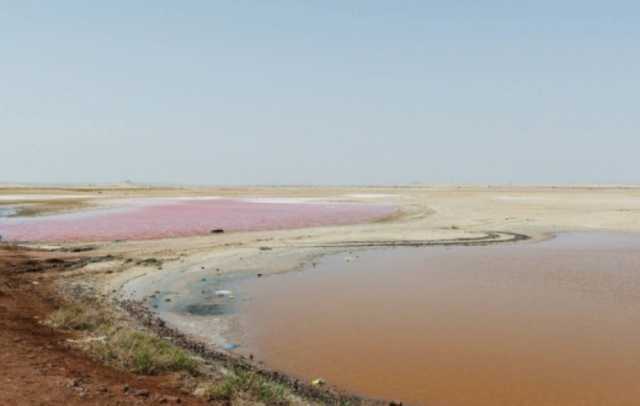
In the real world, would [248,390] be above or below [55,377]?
below

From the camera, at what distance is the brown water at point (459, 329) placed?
960cm

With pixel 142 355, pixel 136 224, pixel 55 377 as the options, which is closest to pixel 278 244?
pixel 136 224

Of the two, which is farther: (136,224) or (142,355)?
(136,224)

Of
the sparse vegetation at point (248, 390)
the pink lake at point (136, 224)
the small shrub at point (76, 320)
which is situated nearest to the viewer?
the sparse vegetation at point (248, 390)

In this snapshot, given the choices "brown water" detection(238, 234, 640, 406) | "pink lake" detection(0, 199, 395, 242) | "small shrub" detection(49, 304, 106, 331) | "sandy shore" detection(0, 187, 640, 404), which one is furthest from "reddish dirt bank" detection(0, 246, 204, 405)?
"pink lake" detection(0, 199, 395, 242)

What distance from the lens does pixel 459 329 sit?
42.4 feet

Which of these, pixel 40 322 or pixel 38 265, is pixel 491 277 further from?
pixel 38 265

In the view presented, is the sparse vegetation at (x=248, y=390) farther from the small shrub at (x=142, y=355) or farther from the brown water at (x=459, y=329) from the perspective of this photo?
the brown water at (x=459, y=329)

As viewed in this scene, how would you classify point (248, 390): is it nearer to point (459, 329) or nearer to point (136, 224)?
point (459, 329)

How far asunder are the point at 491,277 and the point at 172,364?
12901 millimetres

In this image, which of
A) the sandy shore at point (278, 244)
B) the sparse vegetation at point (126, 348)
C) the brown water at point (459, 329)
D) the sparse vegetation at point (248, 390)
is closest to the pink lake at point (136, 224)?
the sandy shore at point (278, 244)

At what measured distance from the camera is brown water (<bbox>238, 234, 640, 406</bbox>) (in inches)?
378

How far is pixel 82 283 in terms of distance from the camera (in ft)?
57.4

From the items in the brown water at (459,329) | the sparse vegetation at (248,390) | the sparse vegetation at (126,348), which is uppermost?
the sparse vegetation at (126,348)
